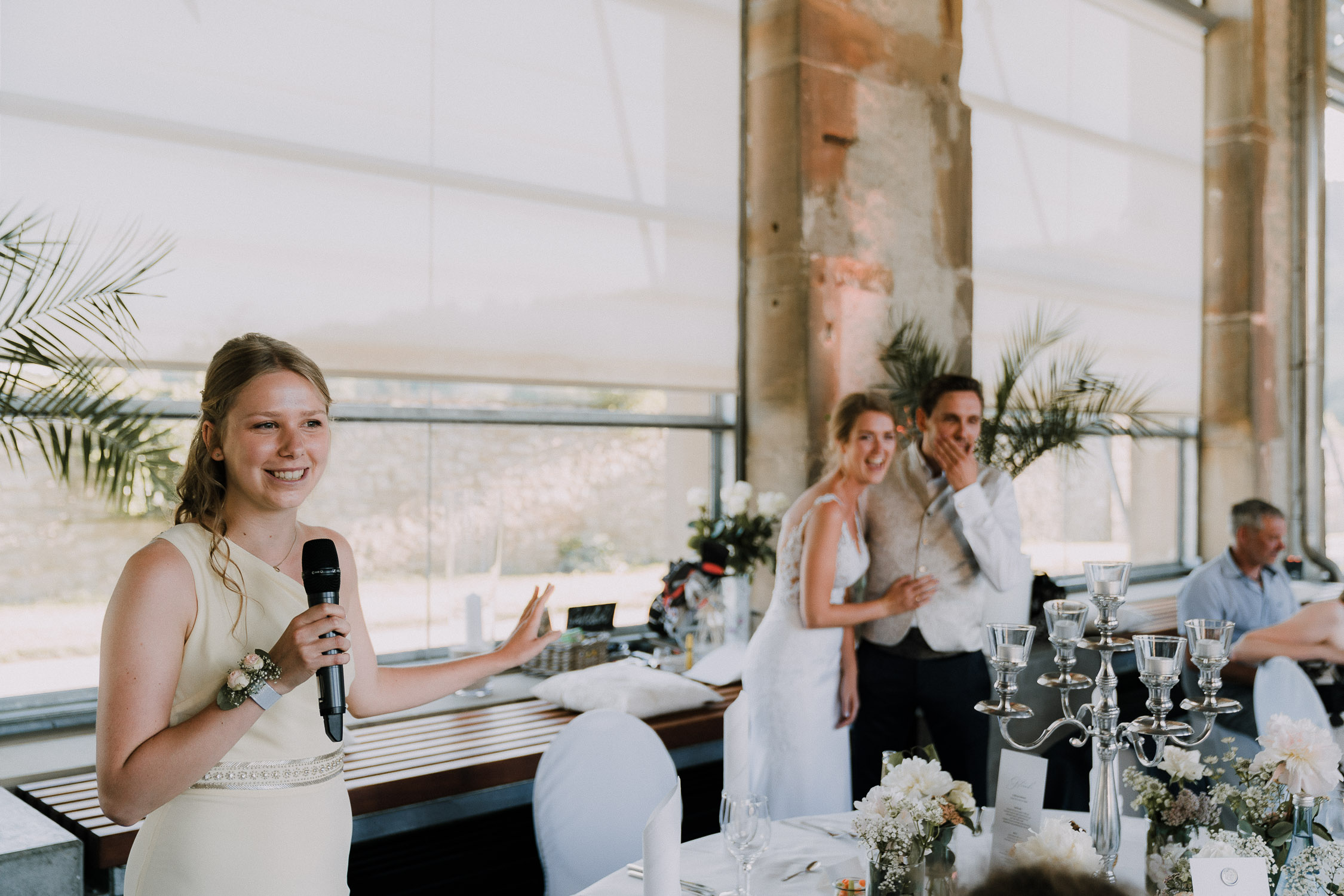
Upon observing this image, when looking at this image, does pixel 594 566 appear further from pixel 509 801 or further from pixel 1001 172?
pixel 1001 172

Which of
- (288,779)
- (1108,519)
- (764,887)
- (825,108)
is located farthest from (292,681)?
(1108,519)

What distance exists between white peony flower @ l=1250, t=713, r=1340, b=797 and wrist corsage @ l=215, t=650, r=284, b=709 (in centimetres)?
153

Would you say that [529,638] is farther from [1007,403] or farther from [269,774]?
[1007,403]

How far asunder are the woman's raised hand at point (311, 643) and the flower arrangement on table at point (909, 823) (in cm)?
84

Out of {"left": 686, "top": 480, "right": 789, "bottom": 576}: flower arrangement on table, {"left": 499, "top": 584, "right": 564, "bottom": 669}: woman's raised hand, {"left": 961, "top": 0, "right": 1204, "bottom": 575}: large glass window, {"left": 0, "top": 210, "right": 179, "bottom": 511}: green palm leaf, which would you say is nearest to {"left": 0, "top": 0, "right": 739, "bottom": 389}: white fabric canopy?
{"left": 0, "top": 210, "right": 179, "bottom": 511}: green palm leaf

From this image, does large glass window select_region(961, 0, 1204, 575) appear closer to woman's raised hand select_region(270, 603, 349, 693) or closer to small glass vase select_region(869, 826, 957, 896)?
small glass vase select_region(869, 826, 957, 896)

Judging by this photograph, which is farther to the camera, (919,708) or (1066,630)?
(919,708)

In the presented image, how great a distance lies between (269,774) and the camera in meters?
1.48

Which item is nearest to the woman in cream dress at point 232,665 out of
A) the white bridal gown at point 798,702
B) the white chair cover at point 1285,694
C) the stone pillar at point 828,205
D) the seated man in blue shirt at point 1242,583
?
the white bridal gown at point 798,702

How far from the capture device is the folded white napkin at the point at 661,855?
1282 millimetres

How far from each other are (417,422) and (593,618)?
935 mm

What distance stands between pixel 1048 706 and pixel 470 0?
344cm

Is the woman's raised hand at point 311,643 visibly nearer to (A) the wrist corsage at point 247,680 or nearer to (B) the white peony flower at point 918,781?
(A) the wrist corsage at point 247,680

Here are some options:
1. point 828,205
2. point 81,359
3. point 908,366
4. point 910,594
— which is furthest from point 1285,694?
point 81,359
